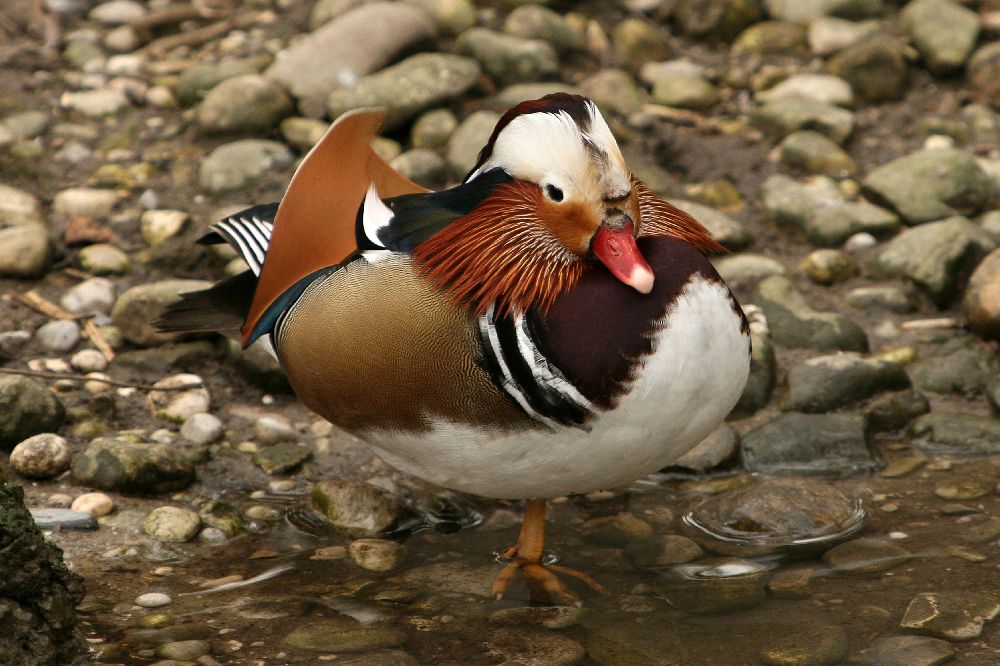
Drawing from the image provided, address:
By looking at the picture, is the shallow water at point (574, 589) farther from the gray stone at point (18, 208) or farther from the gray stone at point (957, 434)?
the gray stone at point (18, 208)

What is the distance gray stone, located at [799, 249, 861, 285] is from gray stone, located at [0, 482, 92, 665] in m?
3.10

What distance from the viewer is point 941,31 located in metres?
5.90

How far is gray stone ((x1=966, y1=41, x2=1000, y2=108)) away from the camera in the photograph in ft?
18.6

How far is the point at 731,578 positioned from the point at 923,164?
8.21 ft

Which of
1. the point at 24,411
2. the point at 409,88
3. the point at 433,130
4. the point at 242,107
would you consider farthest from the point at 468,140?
the point at 24,411

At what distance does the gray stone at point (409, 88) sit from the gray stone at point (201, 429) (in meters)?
1.79

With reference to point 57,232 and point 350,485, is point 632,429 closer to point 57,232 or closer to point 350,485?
point 350,485

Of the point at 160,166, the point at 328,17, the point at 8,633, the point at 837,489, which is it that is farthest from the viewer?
the point at 328,17

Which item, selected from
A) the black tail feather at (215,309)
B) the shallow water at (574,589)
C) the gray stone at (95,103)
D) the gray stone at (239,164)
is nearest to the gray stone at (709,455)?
the shallow water at (574,589)

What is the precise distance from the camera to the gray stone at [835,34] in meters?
6.03

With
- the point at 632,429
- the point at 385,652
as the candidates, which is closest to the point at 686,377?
the point at 632,429

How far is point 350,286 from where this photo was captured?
3164 millimetres

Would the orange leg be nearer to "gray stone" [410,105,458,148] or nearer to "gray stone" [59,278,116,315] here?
Result: "gray stone" [59,278,116,315]

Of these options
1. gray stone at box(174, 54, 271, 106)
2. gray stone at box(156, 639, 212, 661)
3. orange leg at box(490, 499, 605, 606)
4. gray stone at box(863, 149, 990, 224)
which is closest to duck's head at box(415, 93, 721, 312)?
orange leg at box(490, 499, 605, 606)
